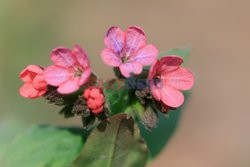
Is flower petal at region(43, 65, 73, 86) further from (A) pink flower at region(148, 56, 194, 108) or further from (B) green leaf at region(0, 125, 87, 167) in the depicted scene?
(B) green leaf at region(0, 125, 87, 167)

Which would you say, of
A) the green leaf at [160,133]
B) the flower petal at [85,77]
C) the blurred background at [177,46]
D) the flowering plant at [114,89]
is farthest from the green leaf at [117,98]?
the blurred background at [177,46]

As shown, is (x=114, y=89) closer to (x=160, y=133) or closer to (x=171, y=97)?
(x=171, y=97)

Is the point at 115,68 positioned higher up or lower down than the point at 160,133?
higher up

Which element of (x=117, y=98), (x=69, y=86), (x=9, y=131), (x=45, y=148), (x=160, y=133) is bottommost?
(x=9, y=131)

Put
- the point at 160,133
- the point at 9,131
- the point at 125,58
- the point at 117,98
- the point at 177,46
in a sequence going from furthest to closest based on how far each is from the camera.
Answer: the point at 177,46 → the point at 9,131 → the point at 160,133 → the point at 117,98 → the point at 125,58

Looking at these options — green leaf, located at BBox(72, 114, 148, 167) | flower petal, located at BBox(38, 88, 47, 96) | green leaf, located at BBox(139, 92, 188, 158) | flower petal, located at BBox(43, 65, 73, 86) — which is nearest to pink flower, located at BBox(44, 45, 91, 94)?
flower petal, located at BBox(43, 65, 73, 86)

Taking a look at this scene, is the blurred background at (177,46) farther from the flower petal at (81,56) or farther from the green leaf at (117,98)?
the flower petal at (81,56)

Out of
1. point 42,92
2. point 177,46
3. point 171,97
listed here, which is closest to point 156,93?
point 171,97
